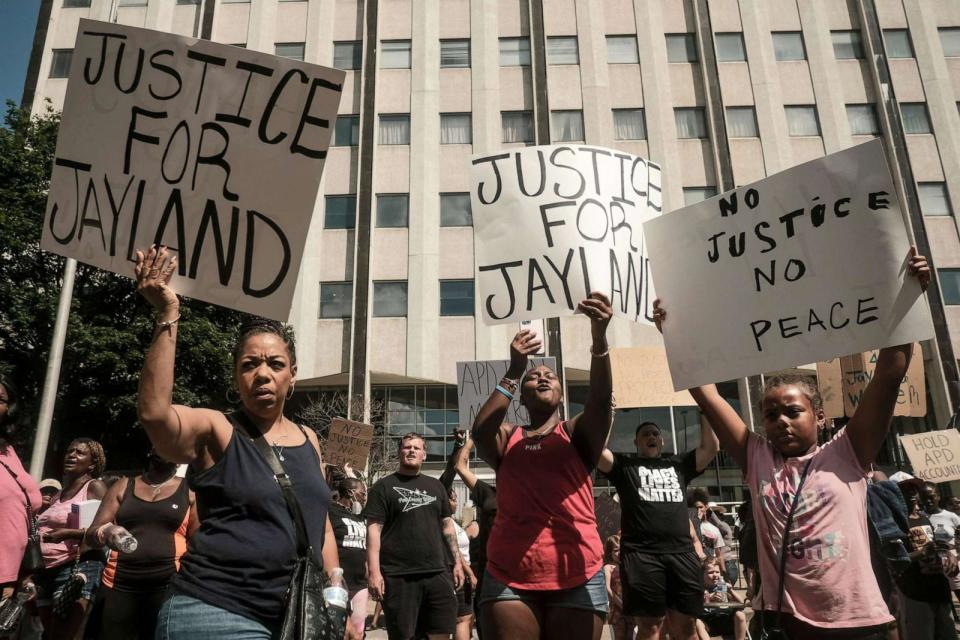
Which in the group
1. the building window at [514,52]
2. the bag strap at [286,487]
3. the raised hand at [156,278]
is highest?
the building window at [514,52]

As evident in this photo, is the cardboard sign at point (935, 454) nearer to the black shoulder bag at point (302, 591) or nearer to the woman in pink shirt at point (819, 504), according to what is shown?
the woman in pink shirt at point (819, 504)

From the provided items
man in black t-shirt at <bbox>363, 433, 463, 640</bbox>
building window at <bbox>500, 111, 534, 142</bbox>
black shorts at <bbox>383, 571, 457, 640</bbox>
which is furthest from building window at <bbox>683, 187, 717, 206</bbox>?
black shorts at <bbox>383, 571, 457, 640</bbox>

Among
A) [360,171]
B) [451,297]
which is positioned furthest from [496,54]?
[451,297]

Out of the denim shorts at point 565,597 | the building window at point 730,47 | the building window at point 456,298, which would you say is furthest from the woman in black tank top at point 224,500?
the building window at point 730,47

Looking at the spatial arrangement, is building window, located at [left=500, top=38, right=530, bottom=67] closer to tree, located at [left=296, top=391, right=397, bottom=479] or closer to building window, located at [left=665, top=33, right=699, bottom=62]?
building window, located at [left=665, top=33, right=699, bottom=62]

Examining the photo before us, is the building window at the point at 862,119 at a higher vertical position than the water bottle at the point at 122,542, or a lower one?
higher

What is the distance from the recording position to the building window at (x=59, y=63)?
29188 mm

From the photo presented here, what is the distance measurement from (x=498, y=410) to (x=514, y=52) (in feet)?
90.3

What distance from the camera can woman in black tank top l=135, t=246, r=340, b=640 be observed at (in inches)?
89.4

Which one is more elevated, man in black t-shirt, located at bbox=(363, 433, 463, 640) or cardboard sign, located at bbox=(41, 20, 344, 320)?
cardboard sign, located at bbox=(41, 20, 344, 320)

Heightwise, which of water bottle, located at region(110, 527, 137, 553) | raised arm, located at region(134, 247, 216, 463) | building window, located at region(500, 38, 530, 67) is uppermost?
building window, located at region(500, 38, 530, 67)

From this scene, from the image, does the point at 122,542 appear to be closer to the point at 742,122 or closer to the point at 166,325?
the point at 166,325

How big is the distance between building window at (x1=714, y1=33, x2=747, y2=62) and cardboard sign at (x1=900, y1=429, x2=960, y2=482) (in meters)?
20.9

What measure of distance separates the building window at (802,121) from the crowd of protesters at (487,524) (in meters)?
23.3
